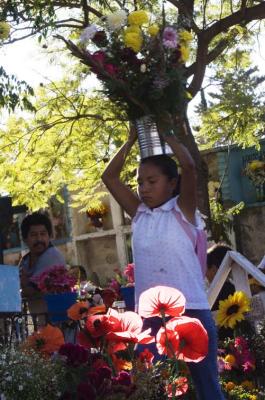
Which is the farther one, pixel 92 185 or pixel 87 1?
pixel 92 185

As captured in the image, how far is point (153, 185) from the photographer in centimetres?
436

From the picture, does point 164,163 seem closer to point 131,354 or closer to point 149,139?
point 149,139

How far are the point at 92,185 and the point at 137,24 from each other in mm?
8930

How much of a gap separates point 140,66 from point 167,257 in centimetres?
98

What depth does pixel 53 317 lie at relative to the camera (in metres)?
5.39

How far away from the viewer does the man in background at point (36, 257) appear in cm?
590

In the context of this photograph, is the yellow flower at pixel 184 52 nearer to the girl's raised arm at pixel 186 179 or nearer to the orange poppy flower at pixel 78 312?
the girl's raised arm at pixel 186 179

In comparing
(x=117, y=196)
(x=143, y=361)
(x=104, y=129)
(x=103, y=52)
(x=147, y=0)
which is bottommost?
(x=143, y=361)

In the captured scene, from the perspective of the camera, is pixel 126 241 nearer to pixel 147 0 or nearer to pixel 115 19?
pixel 147 0

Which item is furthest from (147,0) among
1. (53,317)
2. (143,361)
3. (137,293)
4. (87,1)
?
(143,361)

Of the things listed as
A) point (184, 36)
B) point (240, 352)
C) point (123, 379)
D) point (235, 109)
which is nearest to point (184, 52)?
point (184, 36)

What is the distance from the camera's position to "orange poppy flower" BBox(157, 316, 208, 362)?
311 cm

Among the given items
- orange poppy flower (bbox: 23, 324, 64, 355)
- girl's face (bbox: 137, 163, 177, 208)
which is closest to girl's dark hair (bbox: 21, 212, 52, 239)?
girl's face (bbox: 137, 163, 177, 208)

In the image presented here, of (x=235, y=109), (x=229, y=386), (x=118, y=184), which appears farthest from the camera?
(x=235, y=109)
